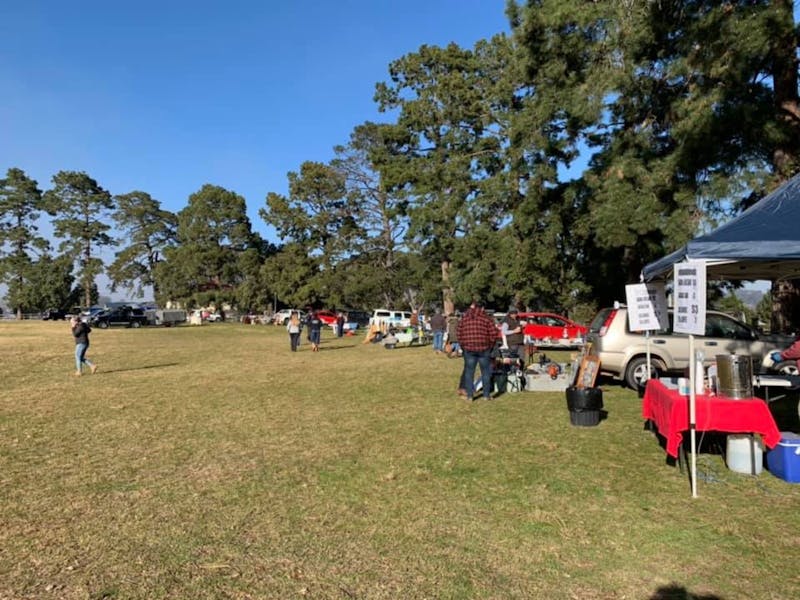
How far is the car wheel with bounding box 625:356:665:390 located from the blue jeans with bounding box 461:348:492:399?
3020 mm

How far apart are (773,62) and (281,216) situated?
152 feet

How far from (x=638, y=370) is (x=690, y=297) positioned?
260 inches

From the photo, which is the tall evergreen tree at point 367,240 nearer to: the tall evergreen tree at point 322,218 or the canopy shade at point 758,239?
the tall evergreen tree at point 322,218

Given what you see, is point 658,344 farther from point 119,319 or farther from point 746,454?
point 119,319

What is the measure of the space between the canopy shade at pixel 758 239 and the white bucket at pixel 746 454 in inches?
68.5

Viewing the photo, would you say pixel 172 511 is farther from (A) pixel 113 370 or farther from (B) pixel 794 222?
(A) pixel 113 370

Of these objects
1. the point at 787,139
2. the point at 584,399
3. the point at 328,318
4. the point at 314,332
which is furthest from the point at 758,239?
the point at 328,318

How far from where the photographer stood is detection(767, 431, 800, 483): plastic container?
17.5 feet

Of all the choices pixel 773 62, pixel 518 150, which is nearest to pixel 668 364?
pixel 773 62

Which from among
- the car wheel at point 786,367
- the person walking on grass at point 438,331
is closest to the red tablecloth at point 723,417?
the car wheel at point 786,367

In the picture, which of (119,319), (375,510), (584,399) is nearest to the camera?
(375,510)

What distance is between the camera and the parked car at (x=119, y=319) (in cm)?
4684

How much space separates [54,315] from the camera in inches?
2581

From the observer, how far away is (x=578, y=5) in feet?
49.5
